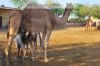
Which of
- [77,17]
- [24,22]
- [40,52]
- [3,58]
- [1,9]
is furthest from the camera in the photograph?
[77,17]

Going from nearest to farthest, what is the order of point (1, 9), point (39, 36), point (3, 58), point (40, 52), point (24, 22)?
point (3, 58), point (24, 22), point (39, 36), point (40, 52), point (1, 9)

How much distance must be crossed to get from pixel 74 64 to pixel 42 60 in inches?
53.7

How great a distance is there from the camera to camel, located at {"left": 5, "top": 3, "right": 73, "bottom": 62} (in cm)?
1002

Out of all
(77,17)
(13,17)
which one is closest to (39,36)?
(13,17)

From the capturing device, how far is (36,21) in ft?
35.8

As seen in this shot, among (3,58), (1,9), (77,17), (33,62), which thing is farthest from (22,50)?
(77,17)

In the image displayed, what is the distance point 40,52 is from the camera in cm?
1262

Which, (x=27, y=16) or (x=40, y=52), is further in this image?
(x=40, y=52)

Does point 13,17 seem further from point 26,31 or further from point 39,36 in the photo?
point 39,36

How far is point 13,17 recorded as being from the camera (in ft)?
33.1

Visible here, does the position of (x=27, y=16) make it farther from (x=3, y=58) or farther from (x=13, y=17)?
(x=3, y=58)

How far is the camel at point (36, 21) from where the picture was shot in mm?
10016

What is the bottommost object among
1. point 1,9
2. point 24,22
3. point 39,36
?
point 1,9

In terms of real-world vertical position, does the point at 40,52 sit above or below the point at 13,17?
below
